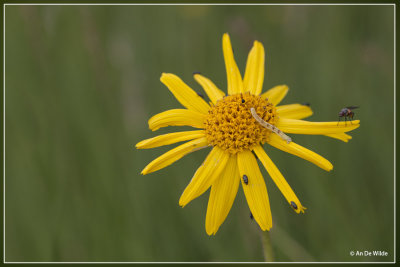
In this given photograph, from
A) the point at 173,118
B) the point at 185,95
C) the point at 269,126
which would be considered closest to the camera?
the point at 269,126

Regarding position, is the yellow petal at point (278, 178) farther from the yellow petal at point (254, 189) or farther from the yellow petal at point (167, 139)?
the yellow petal at point (167, 139)

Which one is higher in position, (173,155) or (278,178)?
(173,155)

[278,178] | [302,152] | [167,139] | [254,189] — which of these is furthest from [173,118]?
[302,152]

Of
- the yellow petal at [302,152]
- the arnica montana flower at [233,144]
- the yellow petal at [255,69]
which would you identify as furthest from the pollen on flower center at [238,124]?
the yellow petal at [255,69]

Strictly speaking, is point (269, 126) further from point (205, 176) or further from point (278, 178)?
point (205, 176)

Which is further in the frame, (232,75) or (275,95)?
(275,95)

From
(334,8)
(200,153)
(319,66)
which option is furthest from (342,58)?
(200,153)

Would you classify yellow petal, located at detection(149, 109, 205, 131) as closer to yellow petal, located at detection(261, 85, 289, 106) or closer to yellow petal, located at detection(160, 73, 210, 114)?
yellow petal, located at detection(160, 73, 210, 114)

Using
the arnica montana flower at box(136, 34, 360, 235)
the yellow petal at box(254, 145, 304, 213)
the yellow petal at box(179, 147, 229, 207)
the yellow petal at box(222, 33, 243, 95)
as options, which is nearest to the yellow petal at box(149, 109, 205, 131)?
the arnica montana flower at box(136, 34, 360, 235)

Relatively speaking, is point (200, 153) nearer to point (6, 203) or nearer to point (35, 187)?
point (35, 187)
